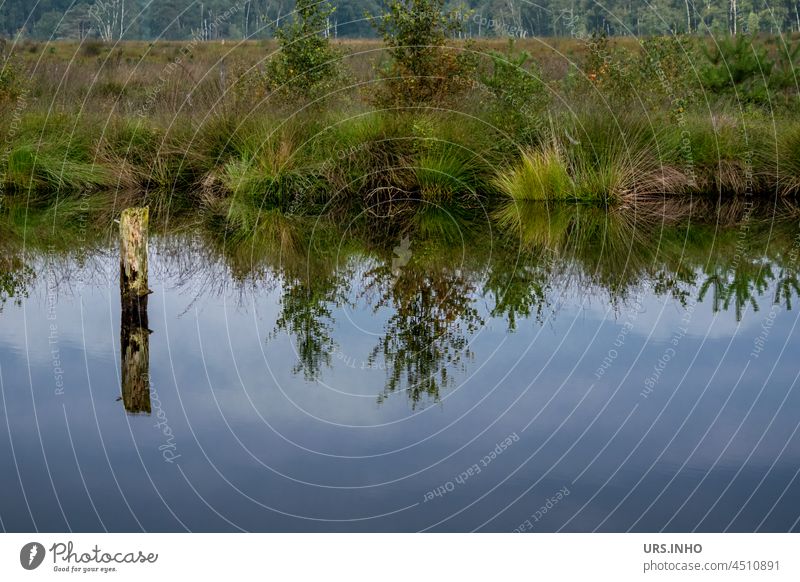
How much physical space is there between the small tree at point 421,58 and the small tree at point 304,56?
63.4 inches

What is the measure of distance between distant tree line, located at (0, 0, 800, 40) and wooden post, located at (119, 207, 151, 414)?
35.0m

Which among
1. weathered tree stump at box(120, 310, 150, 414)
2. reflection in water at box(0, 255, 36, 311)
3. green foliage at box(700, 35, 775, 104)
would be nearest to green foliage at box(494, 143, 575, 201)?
green foliage at box(700, 35, 775, 104)

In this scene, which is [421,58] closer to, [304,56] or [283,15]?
[304,56]

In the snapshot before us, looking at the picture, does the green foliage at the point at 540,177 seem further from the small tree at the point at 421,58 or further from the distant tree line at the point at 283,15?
the distant tree line at the point at 283,15

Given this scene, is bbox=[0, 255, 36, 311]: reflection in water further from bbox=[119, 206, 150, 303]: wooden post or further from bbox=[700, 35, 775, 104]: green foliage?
bbox=[700, 35, 775, 104]: green foliage

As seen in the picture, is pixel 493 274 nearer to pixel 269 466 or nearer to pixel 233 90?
pixel 269 466

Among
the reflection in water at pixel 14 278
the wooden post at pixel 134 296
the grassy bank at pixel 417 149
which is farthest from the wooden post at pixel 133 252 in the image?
the grassy bank at pixel 417 149

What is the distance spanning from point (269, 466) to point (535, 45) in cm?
3855

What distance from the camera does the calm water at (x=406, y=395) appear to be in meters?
4.95

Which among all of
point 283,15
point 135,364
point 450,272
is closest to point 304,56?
point 450,272

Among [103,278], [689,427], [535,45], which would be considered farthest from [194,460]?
[535,45]

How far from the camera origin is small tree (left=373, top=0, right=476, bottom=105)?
1670cm

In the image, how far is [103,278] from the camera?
32.6 ft

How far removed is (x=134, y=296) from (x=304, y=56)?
37.0 feet
